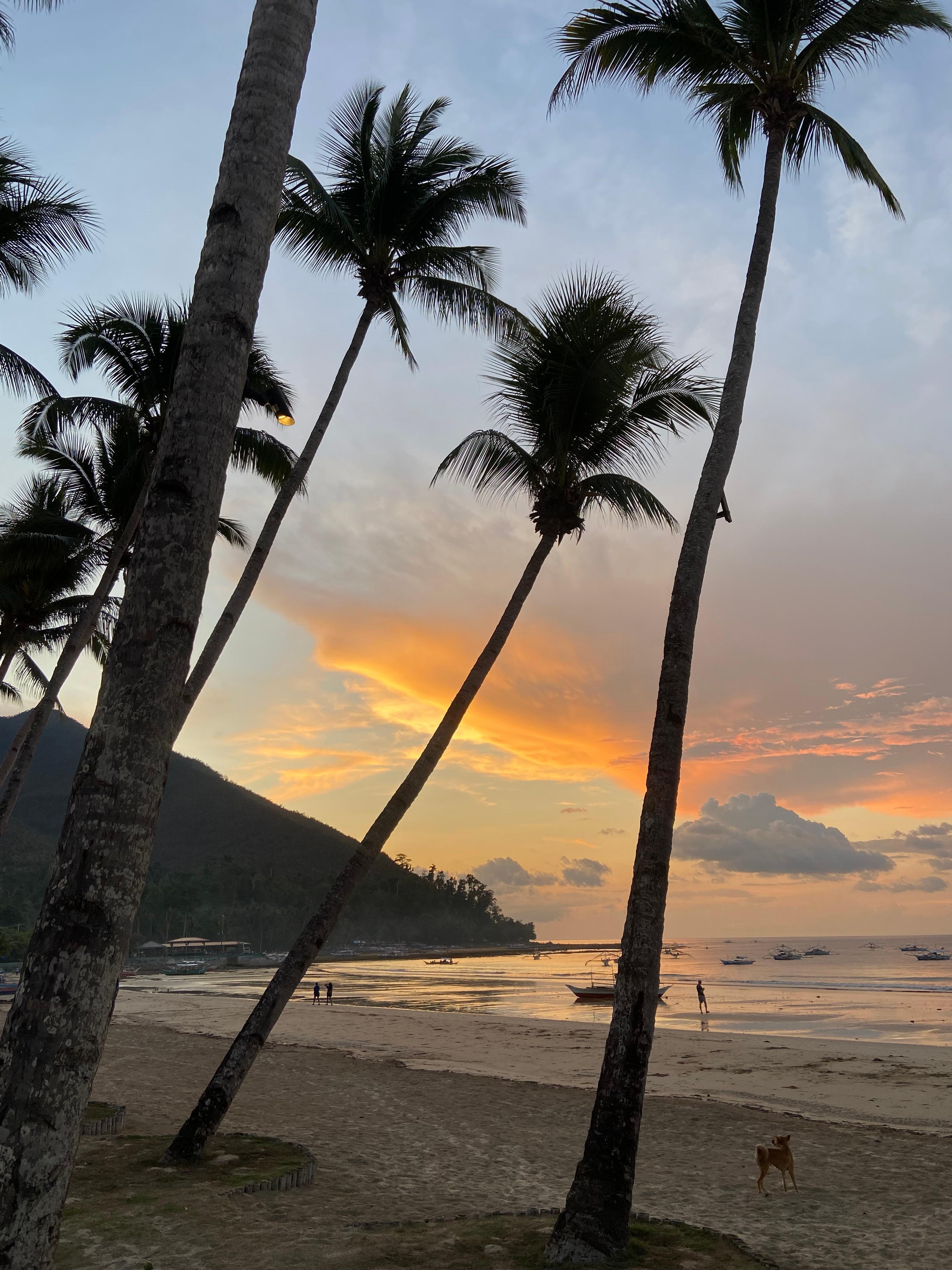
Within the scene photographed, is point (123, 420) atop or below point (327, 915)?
atop

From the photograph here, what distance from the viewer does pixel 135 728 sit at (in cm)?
277

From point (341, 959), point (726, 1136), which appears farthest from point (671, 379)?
point (341, 959)

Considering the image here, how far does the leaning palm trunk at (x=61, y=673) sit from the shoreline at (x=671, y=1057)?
27.0 ft

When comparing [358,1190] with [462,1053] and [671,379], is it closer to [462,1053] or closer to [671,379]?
[671,379]

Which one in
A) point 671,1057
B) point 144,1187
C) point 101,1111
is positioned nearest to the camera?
point 144,1187

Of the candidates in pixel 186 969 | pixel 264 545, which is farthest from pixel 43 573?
pixel 186 969

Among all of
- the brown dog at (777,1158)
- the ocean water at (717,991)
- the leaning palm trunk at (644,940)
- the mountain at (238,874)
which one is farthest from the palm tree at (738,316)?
the mountain at (238,874)

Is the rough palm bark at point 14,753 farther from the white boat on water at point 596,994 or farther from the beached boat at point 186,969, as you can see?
the beached boat at point 186,969

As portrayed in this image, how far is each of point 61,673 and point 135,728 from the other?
1419cm

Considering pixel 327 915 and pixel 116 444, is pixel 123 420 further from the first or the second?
pixel 327 915

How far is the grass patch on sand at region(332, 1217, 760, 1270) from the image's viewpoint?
202 inches

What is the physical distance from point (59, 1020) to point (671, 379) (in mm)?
9284

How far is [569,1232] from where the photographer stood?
5172 millimetres

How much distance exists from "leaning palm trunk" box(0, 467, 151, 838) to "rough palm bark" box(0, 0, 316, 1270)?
31.3ft
